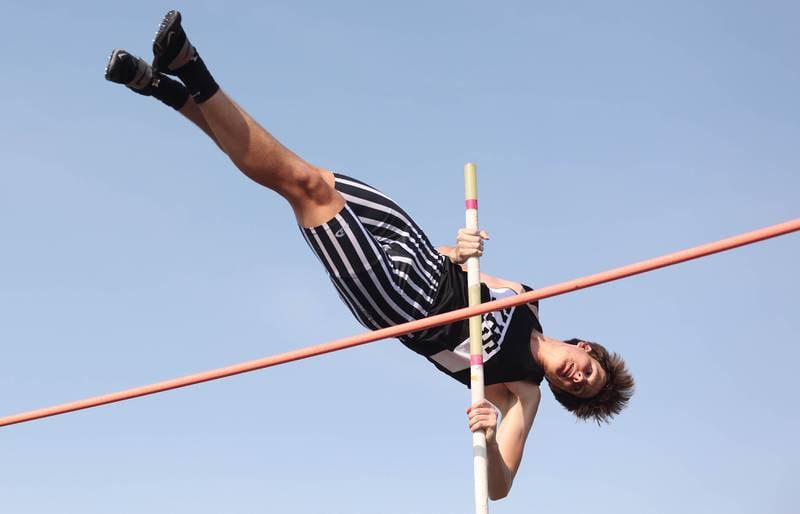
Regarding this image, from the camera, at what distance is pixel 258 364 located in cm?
510

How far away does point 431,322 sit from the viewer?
4.89 m

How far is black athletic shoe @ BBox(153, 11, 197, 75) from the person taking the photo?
177 inches

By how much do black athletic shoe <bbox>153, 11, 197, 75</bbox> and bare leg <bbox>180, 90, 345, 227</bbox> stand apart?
0.20m

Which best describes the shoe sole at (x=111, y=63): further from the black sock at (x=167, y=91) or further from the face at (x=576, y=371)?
the face at (x=576, y=371)

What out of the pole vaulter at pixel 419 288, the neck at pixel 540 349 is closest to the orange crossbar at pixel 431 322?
the pole vaulter at pixel 419 288

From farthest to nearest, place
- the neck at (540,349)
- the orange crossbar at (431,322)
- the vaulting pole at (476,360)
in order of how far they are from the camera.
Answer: the neck at (540,349) → the vaulting pole at (476,360) → the orange crossbar at (431,322)

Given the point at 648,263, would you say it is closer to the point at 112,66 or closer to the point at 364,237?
the point at 364,237

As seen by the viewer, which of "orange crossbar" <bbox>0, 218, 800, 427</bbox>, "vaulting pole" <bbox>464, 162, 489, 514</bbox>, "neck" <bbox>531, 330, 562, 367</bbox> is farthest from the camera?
"neck" <bbox>531, 330, 562, 367</bbox>

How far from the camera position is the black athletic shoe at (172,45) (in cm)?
448

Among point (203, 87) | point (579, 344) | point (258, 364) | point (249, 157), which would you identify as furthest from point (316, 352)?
point (579, 344)

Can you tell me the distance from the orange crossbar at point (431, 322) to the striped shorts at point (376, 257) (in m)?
0.32

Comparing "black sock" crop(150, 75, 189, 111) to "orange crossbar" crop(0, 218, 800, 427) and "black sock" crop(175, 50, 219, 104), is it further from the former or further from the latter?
"orange crossbar" crop(0, 218, 800, 427)

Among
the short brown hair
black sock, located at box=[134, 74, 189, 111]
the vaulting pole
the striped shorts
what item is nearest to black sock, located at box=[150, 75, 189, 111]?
black sock, located at box=[134, 74, 189, 111]

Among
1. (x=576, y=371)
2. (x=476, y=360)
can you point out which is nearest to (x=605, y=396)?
(x=576, y=371)
